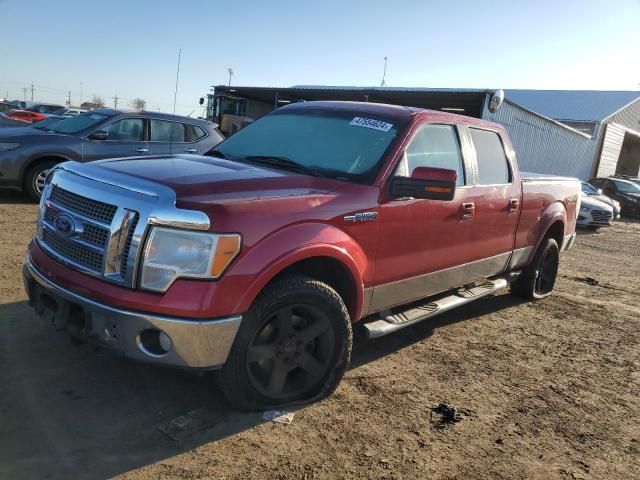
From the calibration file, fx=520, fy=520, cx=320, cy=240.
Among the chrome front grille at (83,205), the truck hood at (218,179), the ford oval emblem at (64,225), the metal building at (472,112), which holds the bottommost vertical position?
the ford oval emblem at (64,225)

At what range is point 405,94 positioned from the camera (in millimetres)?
21156

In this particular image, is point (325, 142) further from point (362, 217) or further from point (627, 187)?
point (627, 187)

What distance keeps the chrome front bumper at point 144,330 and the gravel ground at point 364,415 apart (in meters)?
0.49

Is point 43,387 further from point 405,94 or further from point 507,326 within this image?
point 405,94

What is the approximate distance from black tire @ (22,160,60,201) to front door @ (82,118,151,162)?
588mm

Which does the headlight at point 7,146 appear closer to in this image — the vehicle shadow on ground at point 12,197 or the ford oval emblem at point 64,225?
the vehicle shadow on ground at point 12,197

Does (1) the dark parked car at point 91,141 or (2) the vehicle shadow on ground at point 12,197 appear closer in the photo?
(1) the dark parked car at point 91,141

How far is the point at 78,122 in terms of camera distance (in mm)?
8867

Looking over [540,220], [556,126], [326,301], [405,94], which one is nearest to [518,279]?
[540,220]

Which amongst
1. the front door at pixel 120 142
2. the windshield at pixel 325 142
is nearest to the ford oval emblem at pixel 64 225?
the windshield at pixel 325 142

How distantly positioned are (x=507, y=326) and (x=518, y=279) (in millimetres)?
1121

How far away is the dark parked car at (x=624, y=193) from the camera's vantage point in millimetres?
21500

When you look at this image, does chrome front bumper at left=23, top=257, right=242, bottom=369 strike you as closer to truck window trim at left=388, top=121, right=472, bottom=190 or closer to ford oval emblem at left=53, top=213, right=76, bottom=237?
ford oval emblem at left=53, top=213, right=76, bottom=237

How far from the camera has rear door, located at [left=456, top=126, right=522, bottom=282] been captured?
4.60 meters
